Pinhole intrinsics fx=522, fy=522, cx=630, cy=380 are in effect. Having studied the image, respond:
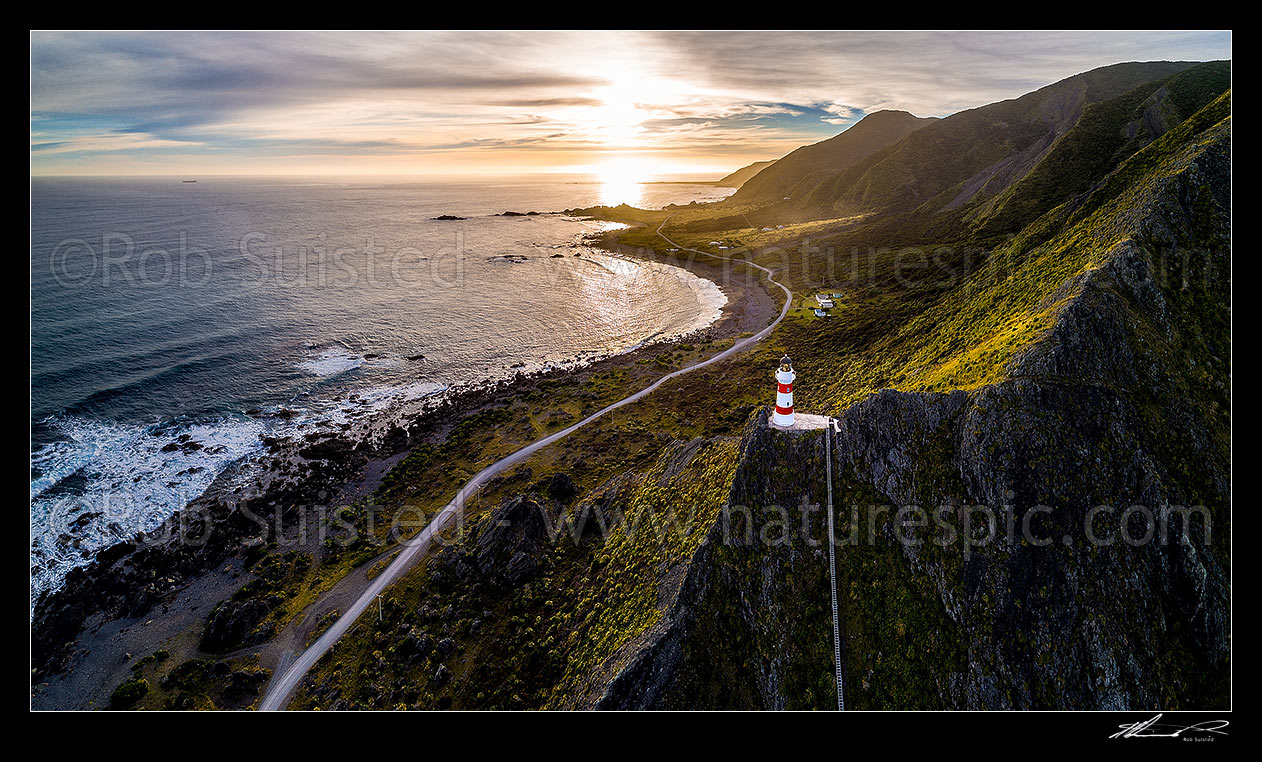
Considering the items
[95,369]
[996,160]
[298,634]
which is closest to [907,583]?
[298,634]

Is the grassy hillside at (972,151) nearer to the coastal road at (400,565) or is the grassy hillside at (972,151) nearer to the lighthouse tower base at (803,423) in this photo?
the coastal road at (400,565)

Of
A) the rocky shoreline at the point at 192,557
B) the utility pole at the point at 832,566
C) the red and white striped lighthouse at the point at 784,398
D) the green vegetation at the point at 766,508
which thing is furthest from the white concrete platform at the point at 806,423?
the rocky shoreline at the point at 192,557

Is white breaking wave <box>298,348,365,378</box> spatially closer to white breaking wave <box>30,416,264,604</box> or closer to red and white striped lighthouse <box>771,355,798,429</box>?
white breaking wave <box>30,416,264,604</box>

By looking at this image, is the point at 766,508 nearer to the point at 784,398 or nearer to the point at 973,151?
the point at 784,398

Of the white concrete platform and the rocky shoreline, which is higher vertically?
the white concrete platform

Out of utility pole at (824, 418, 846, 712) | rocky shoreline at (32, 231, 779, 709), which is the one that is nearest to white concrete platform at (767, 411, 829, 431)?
utility pole at (824, 418, 846, 712)

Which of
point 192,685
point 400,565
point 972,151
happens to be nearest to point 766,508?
point 400,565
